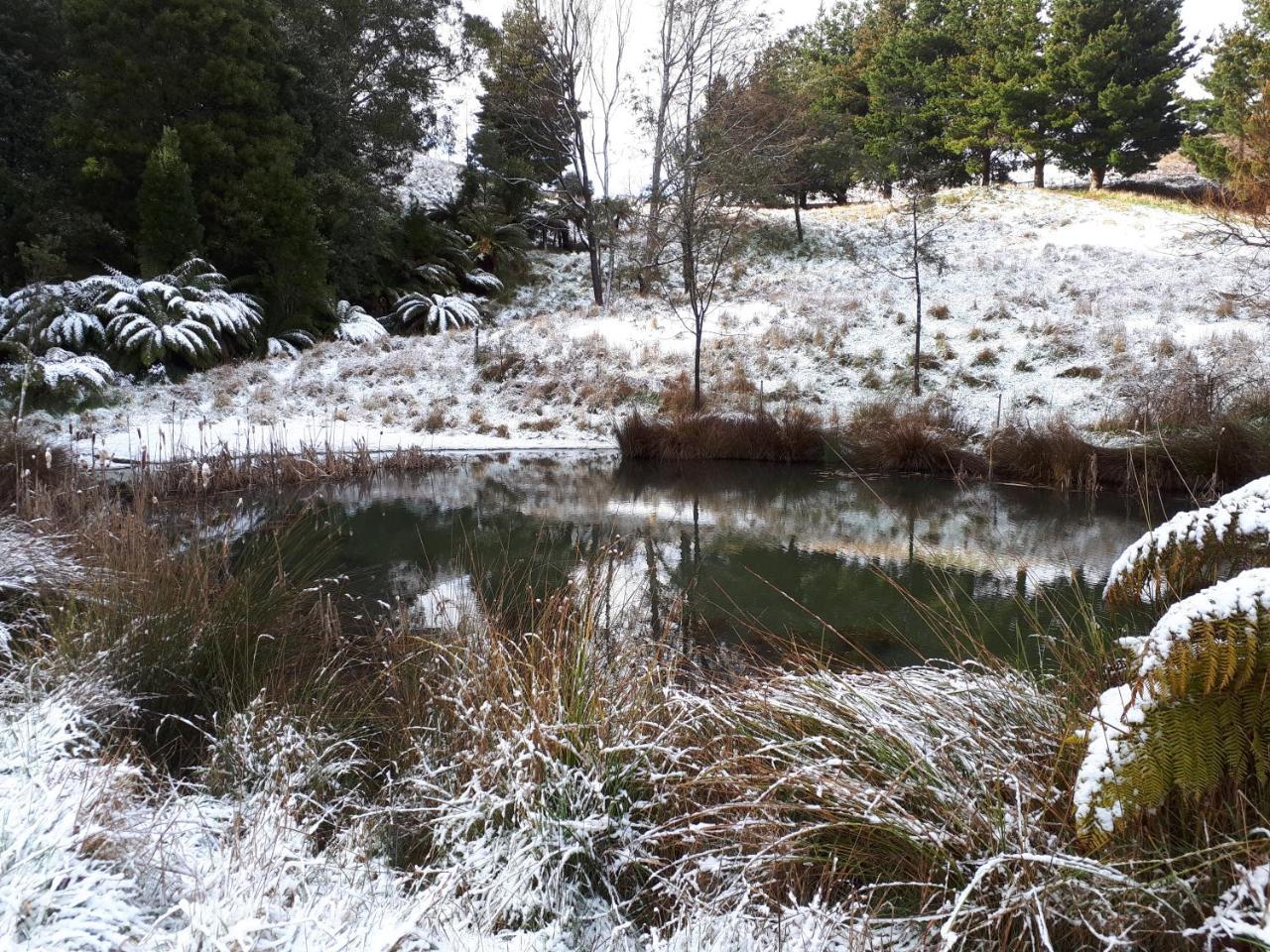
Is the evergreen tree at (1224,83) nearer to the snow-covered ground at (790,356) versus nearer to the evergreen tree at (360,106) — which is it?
the snow-covered ground at (790,356)

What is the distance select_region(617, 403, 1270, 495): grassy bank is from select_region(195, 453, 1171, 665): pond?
520mm

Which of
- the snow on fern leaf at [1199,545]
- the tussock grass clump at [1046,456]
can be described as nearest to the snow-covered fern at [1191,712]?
the snow on fern leaf at [1199,545]

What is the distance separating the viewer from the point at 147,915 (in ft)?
4.59

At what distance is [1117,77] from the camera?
23.4 m

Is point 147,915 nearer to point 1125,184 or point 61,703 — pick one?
point 61,703

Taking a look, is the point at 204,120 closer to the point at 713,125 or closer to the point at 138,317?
the point at 138,317

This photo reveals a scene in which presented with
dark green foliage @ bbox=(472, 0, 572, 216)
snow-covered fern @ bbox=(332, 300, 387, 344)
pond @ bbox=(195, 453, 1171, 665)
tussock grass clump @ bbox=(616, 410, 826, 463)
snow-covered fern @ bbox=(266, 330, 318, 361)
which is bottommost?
pond @ bbox=(195, 453, 1171, 665)

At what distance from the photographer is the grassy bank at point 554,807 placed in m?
1.29

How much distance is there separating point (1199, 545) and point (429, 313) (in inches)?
716

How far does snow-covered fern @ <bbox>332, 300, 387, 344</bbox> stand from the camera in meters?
16.2

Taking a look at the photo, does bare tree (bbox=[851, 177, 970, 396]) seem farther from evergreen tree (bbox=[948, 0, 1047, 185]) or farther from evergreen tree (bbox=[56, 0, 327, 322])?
evergreen tree (bbox=[56, 0, 327, 322])

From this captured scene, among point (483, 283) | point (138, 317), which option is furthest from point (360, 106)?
point (138, 317)

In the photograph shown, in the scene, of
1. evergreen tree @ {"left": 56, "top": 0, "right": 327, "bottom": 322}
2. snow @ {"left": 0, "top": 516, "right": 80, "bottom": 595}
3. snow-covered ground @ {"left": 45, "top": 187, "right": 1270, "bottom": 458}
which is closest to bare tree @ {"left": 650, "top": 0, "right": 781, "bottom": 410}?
snow-covered ground @ {"left": 45, "top": 187, "right": 1270, "bottom": 458}

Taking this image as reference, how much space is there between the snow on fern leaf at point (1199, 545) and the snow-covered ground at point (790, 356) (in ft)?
29.9
